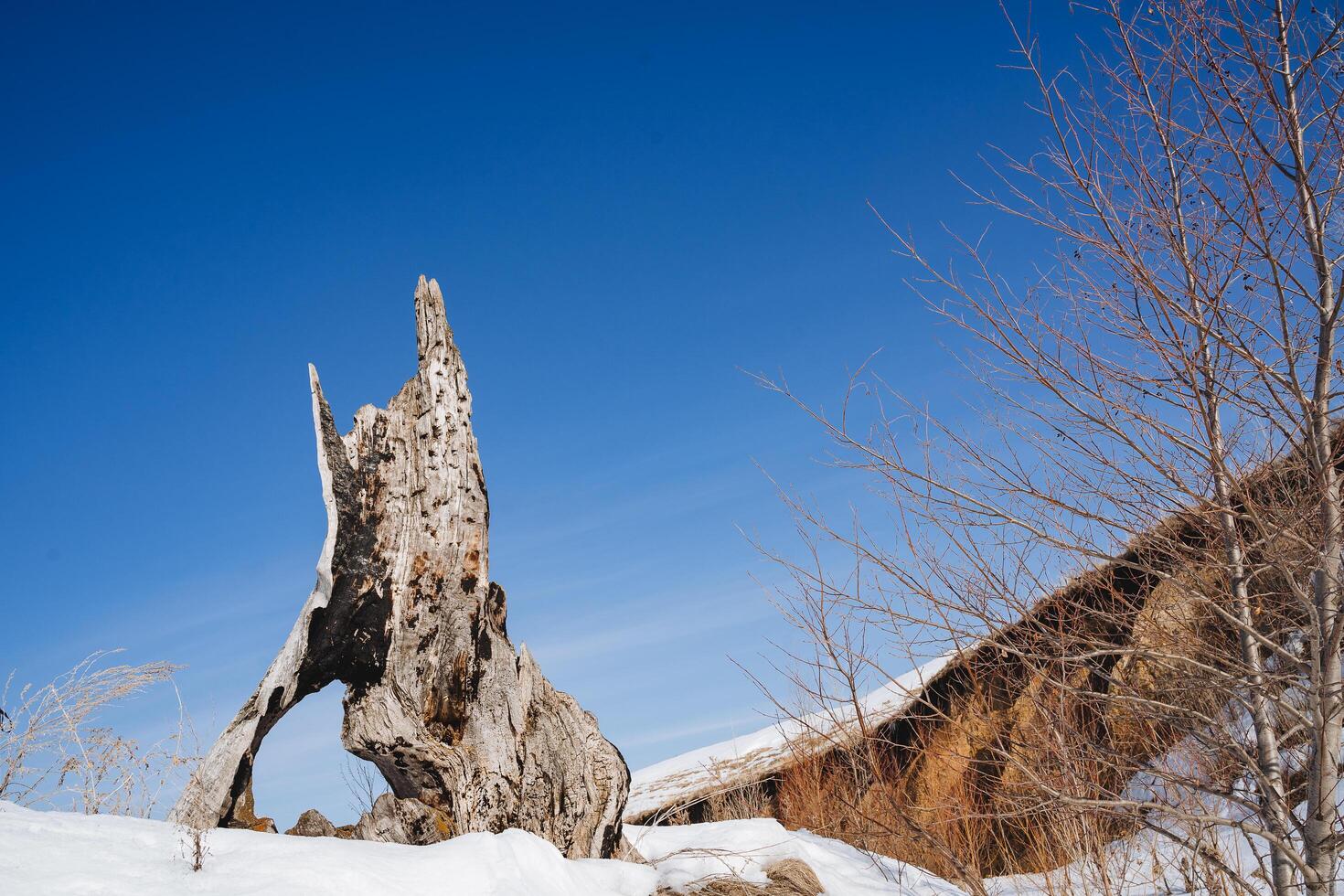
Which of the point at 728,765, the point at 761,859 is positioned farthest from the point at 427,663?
the point at 728,765

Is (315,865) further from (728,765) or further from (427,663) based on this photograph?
(728,765)

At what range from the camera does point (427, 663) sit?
16.9 ft

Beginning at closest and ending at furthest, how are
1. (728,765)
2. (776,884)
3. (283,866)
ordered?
(283,866) < (776,884) < (728,765)

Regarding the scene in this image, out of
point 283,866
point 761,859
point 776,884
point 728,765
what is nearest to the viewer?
point 283,866

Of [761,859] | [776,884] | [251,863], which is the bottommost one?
[776,884]

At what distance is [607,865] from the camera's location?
495 centimetres

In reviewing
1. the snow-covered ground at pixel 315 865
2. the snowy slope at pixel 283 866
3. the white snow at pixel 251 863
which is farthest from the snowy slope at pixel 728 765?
the white snow at pixel 251 863

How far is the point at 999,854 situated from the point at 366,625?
579 centimetres

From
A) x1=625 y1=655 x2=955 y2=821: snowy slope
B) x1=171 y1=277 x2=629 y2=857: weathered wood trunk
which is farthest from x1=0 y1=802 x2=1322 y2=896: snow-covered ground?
x1=625 y1=655 x2=955 y2=821: snowy slope

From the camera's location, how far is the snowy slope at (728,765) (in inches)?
354

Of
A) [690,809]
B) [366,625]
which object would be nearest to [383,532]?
[366,625]

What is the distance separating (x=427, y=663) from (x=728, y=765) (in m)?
5.45

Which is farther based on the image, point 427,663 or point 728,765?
point 728,765

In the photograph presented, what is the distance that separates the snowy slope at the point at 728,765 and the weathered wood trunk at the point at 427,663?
3732 millimetres
